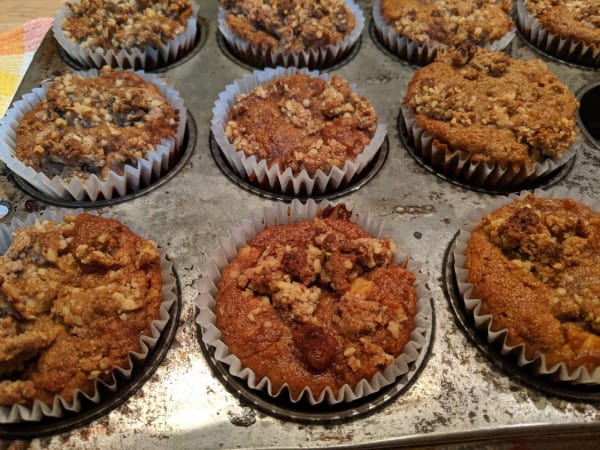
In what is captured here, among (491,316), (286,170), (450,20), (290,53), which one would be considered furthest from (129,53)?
(491,316)

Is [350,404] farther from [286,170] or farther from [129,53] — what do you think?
[129,53]

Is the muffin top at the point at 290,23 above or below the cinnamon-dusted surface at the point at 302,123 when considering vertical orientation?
above

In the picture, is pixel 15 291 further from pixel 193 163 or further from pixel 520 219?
pixel 520 219

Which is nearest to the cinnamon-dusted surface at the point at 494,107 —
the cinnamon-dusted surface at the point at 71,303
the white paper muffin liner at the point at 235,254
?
the white paper muffin liner at the point at 235,254

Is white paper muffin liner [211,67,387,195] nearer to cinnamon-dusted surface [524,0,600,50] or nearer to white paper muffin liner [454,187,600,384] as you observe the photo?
white paper muffin liner [454,187,600,384]

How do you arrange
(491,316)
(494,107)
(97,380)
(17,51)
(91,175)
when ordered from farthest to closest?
(17,51) < (494,107) < (91,175) < (491,316) < (97,380)

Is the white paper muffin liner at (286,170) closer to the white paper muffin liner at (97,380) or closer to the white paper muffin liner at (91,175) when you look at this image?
the white paper muffin liner at (91,175)
